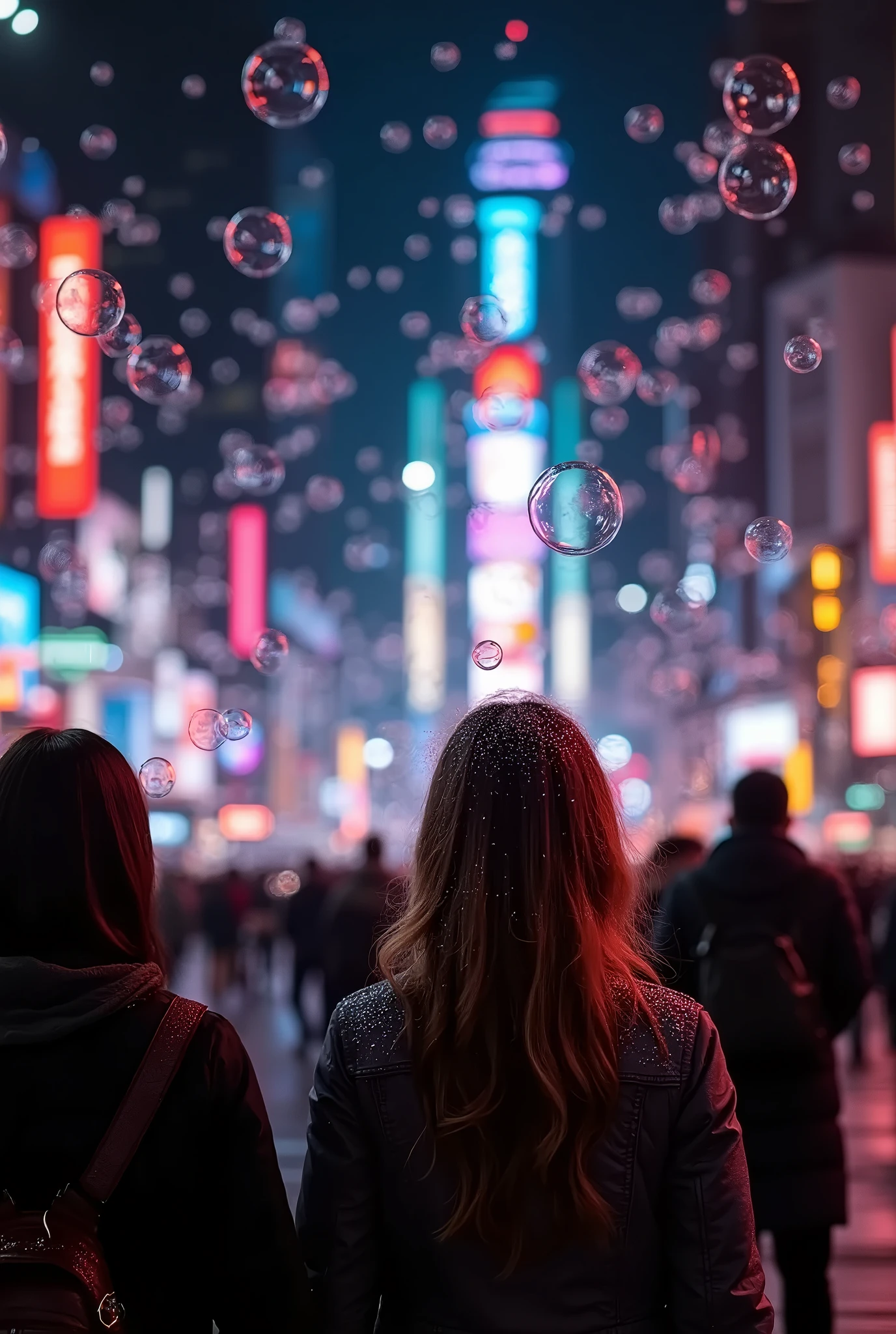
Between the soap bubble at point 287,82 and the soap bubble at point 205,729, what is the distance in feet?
10.8

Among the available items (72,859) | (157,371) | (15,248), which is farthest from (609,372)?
(72,859)

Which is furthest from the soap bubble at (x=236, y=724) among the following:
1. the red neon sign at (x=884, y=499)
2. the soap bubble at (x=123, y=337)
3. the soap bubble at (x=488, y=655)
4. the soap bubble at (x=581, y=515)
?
the red neon sign at (x=884, y=499)

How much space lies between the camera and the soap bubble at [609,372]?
10258 mm

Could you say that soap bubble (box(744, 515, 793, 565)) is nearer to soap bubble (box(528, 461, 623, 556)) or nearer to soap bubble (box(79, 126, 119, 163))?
soap bubble (box(528, 461, 623, 556))

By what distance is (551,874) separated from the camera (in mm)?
2391

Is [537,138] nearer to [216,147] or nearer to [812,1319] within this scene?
[216,147]

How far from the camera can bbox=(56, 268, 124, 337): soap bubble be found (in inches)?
291

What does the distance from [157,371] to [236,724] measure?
95.8 inches

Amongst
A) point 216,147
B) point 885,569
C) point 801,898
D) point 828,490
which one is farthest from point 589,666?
point 801,898

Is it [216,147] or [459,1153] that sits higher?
[216,147]

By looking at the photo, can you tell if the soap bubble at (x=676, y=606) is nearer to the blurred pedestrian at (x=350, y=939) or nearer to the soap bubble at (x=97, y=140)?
the blurred pedestrian at (x=350, y=939)

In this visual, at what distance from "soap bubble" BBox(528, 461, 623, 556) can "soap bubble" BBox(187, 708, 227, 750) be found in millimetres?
2060

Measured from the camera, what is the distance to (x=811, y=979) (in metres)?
4.83

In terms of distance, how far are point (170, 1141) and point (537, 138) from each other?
132m
